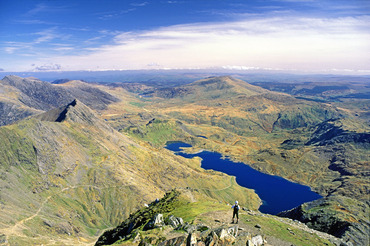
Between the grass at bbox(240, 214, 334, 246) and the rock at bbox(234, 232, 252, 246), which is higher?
the rock at bbox(234, 232, 252, 246)

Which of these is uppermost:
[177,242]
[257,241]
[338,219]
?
[177,242]

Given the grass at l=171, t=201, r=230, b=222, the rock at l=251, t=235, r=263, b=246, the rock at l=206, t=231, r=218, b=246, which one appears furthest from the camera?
the grass at l=171, t=201, r=230, b=222

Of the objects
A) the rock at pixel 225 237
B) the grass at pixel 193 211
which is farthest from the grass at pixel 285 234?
the rock at pixel 225 237

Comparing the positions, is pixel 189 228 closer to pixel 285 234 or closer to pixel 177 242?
pixel 177 242

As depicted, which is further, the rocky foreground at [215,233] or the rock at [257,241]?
the rock at [257,241]

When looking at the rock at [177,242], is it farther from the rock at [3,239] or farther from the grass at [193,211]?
the rock at [3,239]

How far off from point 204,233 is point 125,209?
6661 inches

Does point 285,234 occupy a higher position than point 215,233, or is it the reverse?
point 215,233

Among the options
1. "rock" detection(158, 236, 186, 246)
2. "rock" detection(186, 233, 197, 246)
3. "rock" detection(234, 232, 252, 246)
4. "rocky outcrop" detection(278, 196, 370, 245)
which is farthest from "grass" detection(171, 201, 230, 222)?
"rocky outcrop" detection(278, 196, 370, 245)

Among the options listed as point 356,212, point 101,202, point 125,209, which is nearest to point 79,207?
point 101,202

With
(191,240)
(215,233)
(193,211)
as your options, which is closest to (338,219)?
(193,211)

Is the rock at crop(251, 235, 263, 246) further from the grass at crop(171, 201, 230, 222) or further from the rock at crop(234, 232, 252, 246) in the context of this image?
the grass at crop(171, 201, 230, 222)

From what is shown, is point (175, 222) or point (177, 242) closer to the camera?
point (177, 242)

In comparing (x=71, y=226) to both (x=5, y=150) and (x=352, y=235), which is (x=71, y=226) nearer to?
(x=5, y=150)
